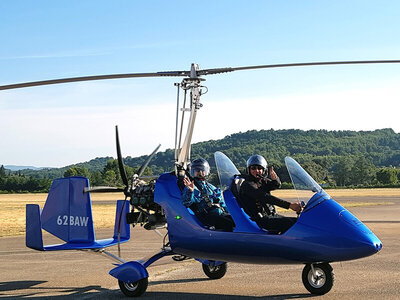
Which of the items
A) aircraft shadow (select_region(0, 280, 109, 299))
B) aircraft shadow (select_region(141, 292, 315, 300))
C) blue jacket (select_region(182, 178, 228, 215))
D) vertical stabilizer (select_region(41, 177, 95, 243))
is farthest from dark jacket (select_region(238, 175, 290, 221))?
vertical stabilizer (select_region(41, 177, 95, 243))

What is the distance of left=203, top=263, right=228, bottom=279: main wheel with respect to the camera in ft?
32.1

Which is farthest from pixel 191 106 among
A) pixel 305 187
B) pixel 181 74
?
pixel 305 187

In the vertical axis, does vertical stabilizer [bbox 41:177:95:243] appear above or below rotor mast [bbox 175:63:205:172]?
below

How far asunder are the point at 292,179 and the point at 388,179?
132835mm

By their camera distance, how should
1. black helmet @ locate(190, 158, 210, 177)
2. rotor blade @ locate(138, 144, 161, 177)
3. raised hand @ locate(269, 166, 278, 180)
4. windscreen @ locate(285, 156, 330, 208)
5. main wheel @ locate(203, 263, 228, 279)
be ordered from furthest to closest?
main wheel @ locate(203, 263, 228, 279) → rotor blade @ locate(138, 144, 161, 177) → black helmet @ locate(190, 158, 210, 177) → raised hand @ locate(269, 166, 278, 180) → windscreen @ locate(285, 156, 330, 208)

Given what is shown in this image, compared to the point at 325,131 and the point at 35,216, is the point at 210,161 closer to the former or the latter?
the point at 35,216

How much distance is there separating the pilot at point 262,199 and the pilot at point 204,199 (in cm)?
45

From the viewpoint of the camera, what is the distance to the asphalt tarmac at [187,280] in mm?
8430

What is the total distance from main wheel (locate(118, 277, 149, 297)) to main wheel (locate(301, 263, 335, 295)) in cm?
242

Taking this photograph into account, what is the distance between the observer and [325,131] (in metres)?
200

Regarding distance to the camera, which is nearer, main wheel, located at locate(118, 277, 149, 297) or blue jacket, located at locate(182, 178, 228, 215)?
main wheel, located at locate(118, 277, 149, 297)

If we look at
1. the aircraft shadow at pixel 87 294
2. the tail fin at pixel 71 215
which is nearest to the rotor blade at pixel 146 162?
the tail fin at pixel 71 215

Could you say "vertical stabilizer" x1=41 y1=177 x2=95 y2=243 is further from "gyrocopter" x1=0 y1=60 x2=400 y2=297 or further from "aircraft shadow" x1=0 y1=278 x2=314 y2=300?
"aircraft shadow" x1=0 y1=278 x2=314 y2=300

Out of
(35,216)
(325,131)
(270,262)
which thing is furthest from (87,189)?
(325,131)
